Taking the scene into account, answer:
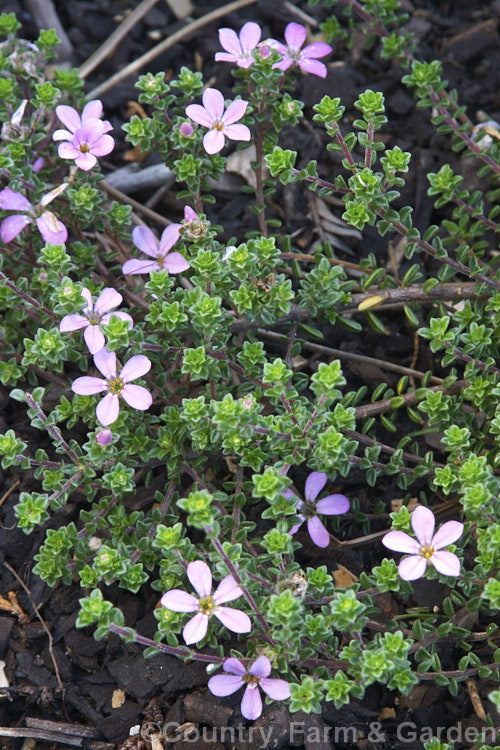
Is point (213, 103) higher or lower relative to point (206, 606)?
Result: higher

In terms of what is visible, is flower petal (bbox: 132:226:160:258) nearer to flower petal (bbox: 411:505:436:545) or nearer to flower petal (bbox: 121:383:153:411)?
flower petal (bbox: 121:383:153:411)

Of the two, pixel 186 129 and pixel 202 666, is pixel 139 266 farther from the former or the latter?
pixel 202 666

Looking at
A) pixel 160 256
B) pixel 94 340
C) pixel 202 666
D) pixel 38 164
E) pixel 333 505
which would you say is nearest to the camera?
pixel 94 340

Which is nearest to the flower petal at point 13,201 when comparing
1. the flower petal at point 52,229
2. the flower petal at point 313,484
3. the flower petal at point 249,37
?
the flower petal at point 52,229

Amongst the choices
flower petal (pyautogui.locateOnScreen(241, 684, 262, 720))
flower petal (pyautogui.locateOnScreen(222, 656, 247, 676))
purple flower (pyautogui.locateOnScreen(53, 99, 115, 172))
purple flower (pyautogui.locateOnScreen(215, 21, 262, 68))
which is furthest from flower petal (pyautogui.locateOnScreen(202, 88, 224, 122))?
flower petal (pyautogui.locateOnScreen(241, 684, 262, 720))

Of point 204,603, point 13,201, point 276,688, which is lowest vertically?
point 276,688

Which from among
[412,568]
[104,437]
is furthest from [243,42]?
[412,568]

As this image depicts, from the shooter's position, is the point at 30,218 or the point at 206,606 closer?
the point at 206,606
